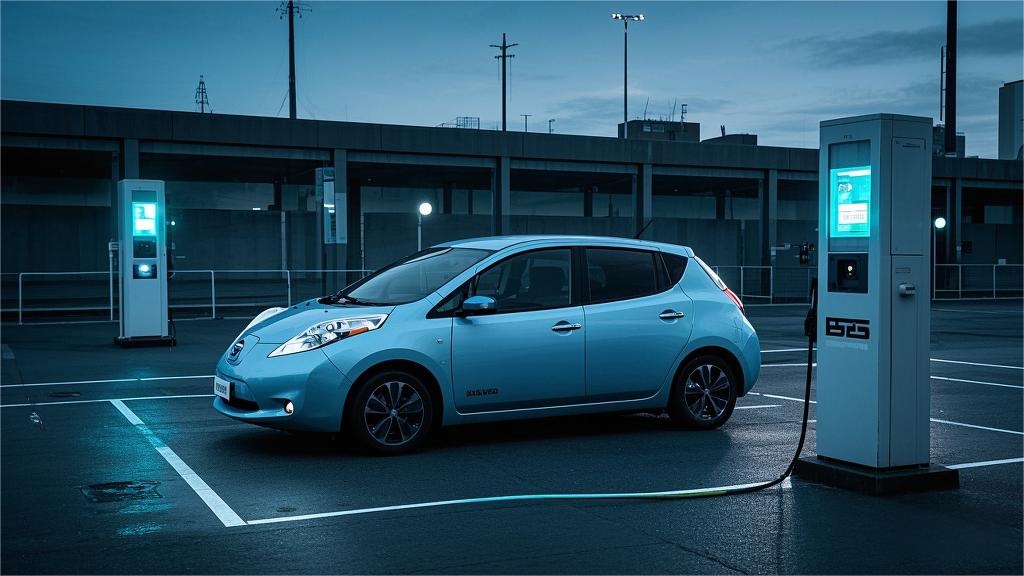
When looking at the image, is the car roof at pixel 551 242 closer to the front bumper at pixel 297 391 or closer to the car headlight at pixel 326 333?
the car headlight at pixel 326 333

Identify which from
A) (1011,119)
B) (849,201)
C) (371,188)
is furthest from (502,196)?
(1011,119)

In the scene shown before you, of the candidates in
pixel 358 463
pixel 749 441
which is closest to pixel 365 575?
pixel 358 463

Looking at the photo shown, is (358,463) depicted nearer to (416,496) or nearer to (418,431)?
(418,431)

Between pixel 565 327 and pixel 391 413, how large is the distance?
5.41 ft

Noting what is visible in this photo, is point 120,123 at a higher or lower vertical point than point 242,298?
higher

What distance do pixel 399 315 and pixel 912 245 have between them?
12.6 feet

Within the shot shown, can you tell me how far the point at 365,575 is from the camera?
17.2ft

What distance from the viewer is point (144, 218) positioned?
1806cm

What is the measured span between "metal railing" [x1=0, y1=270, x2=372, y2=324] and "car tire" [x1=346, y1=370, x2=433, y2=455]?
20438mm

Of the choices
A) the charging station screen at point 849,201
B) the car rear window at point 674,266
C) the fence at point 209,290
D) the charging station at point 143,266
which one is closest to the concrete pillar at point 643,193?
the fence at point 209,290

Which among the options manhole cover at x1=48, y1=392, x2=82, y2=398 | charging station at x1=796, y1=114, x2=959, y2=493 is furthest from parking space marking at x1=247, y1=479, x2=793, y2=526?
manhole cover at x1=48, y1=392, x2=82, y2=398

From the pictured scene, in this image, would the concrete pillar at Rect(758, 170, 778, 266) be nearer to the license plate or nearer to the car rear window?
the car rear window

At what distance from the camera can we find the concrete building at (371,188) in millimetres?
29603

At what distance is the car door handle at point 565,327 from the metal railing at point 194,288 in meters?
20.2
